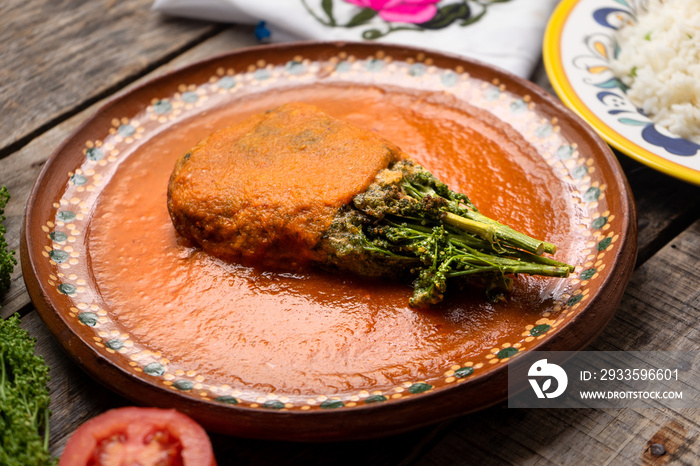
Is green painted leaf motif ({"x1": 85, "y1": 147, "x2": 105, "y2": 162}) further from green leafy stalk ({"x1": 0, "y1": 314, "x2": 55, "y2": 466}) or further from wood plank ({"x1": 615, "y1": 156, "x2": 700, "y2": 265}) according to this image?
wood plank ({"x1": 615, "y1": 156, "x2": 700, "y2": 265})

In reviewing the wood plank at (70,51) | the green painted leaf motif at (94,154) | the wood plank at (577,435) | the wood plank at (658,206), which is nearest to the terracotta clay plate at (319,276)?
the green painted leaf motif at (94,154)

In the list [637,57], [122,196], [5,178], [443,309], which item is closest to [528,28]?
[637,57]

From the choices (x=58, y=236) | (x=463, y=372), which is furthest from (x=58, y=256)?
(x=463, y=372)

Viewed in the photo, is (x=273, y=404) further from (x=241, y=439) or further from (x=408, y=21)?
→ (x=408, y=21)

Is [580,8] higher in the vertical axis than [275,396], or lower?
higher

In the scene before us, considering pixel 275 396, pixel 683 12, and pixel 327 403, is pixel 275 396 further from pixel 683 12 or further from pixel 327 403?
pixel 683 12

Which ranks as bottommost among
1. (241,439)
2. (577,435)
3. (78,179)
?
(577,435)

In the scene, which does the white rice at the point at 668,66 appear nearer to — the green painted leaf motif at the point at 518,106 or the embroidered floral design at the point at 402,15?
the green painted leaf motif at the point at 518,106
